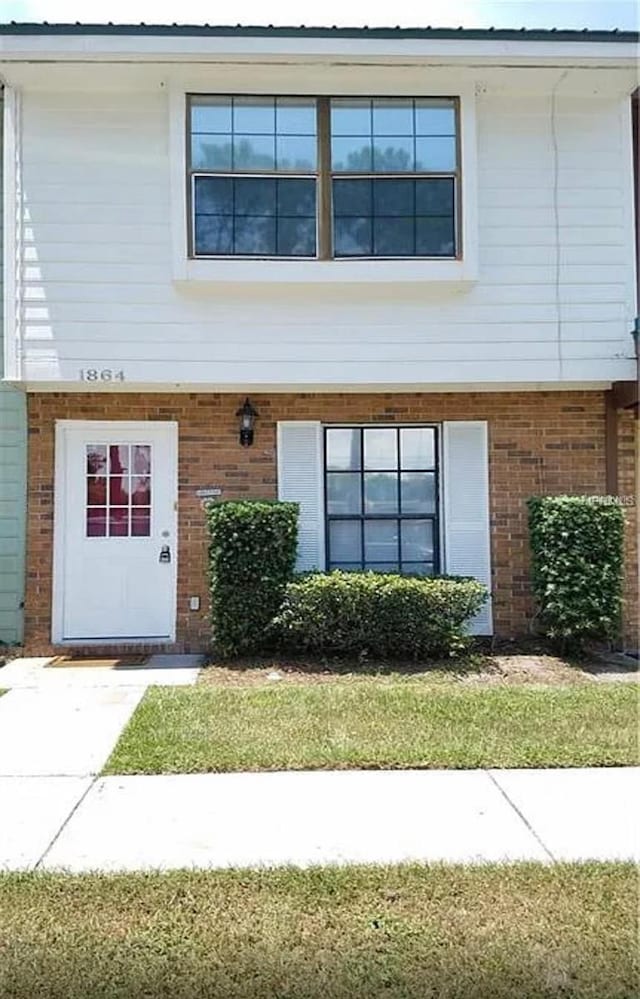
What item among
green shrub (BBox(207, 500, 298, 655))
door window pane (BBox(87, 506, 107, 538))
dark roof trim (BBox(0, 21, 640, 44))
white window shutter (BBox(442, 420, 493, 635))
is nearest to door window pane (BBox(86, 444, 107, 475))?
door window pane (BBox(87, 506, 107, 538))

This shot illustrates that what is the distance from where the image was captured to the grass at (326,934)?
246 centimetres

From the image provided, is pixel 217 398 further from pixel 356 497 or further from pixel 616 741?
pixel 616 741

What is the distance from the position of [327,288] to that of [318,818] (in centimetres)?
515

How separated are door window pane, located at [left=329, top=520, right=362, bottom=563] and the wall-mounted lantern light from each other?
48.2 inches

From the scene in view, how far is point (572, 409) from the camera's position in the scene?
26.8ft

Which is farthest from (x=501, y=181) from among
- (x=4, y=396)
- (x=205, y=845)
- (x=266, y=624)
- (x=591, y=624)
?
(x=205, y=845)

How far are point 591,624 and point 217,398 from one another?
4262 mm

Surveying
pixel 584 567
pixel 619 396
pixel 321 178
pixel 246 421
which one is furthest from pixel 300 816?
pixel 321 178

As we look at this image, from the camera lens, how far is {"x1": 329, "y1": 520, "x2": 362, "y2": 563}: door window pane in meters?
8.16

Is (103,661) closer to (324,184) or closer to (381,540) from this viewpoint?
(381,540)

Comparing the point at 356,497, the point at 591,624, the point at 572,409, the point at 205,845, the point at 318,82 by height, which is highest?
the point at 318,82

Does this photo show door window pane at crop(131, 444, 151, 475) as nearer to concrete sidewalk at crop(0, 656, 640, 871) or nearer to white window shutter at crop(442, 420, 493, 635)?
white window shutter at crop(442, 420, 493, 635)

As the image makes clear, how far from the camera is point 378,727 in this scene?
5.12 meters

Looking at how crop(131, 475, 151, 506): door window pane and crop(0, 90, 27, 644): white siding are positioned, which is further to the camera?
crop(131, 475, 151, 506): door window pane
